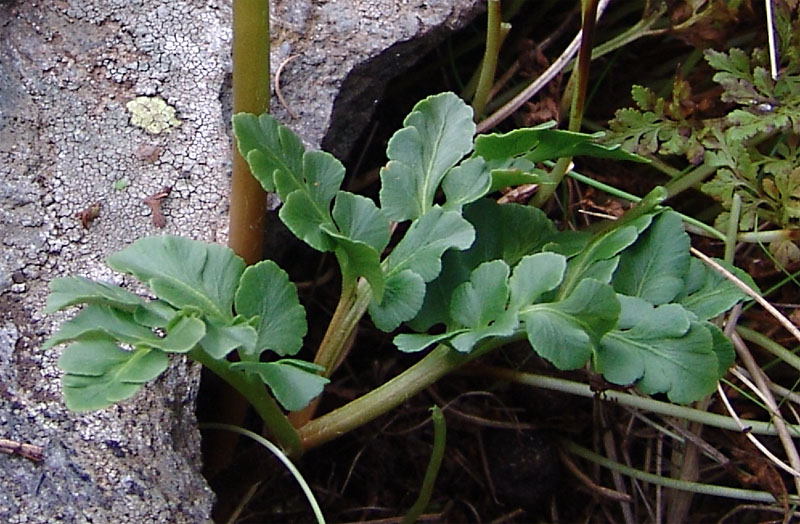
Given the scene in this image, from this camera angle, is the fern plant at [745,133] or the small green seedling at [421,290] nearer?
the small green seedling at [421,290]

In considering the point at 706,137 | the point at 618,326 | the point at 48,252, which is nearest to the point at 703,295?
the point at 618,326

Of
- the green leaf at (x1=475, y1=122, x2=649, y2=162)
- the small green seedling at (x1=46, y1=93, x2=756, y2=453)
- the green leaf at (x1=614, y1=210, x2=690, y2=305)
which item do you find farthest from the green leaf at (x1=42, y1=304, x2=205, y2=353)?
the green leaf at (x1=614, y1=210, x2=690, y2=305)

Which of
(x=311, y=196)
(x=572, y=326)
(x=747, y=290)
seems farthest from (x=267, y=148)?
(x=747, y=290)

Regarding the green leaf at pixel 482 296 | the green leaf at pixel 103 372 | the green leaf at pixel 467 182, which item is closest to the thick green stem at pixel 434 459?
the green leaf at pixel 482 296

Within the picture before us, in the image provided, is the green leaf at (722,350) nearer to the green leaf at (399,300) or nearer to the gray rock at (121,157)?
the green leaf at (399,300)

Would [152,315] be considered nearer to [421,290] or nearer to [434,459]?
[421,290]

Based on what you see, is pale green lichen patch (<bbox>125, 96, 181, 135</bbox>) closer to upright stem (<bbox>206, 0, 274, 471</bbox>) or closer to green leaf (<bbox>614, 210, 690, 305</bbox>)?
upright stem (<bbox>206, 0, 274, 471</bbox>)
